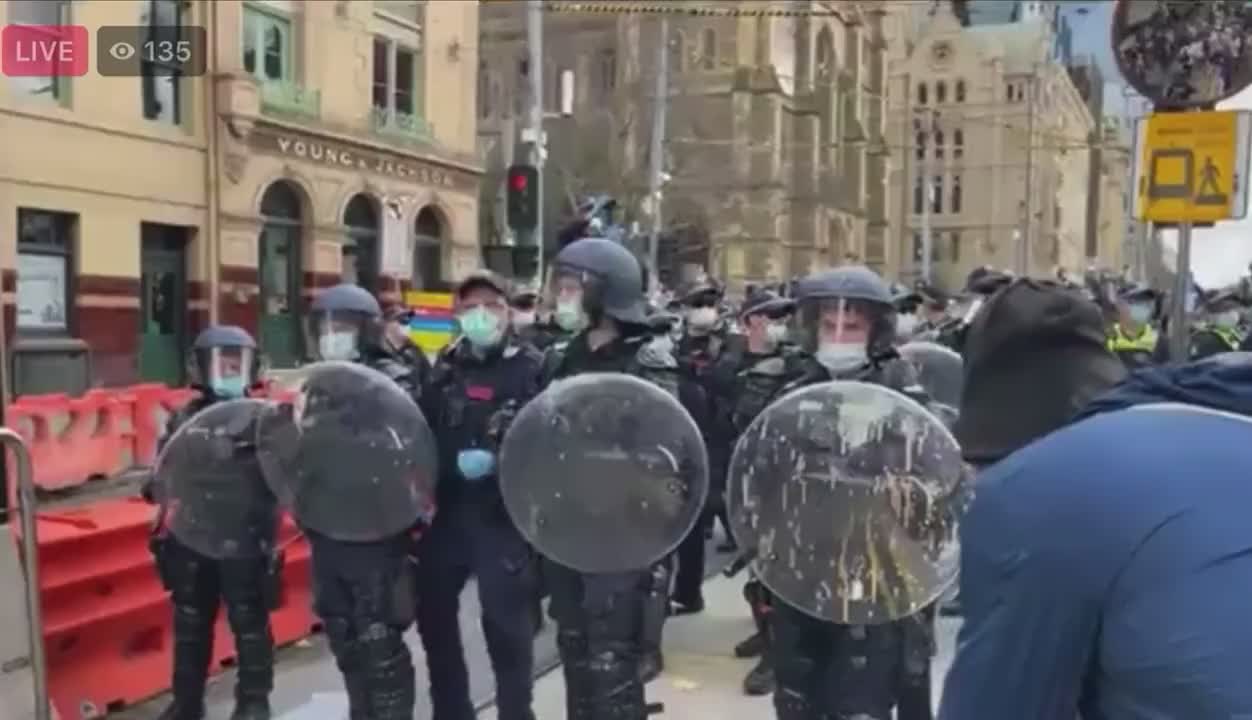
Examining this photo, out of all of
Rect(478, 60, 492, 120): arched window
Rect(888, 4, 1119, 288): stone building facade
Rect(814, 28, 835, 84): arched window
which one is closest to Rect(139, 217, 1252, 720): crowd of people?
Rect(478, 60, 492, 120): arched window

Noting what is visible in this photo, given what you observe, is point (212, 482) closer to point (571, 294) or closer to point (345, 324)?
point (345, 324)

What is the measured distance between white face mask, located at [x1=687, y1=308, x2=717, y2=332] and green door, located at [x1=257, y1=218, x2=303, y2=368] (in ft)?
37.0

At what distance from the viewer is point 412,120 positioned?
22.5 meters

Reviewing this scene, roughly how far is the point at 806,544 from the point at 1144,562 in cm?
279

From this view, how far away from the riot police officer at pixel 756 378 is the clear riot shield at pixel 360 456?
131 cm

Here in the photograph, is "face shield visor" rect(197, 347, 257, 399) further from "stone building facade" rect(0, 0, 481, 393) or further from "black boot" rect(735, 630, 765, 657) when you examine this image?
"stone building facade" rect(0, 0, 481, 393)

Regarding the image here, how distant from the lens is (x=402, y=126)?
22219 mm

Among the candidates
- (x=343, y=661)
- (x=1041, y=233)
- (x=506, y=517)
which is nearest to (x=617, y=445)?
(x=506, y=517)

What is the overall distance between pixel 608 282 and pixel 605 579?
111 cm

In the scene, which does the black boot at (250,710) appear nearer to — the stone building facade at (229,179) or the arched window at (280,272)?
the stone building facade at (229,179)

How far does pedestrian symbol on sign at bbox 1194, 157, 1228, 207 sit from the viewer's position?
16.7ft

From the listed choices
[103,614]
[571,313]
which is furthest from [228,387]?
[571,313]

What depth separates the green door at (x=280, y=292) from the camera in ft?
64.4

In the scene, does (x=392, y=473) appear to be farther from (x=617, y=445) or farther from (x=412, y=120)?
(x=412, y=120)
